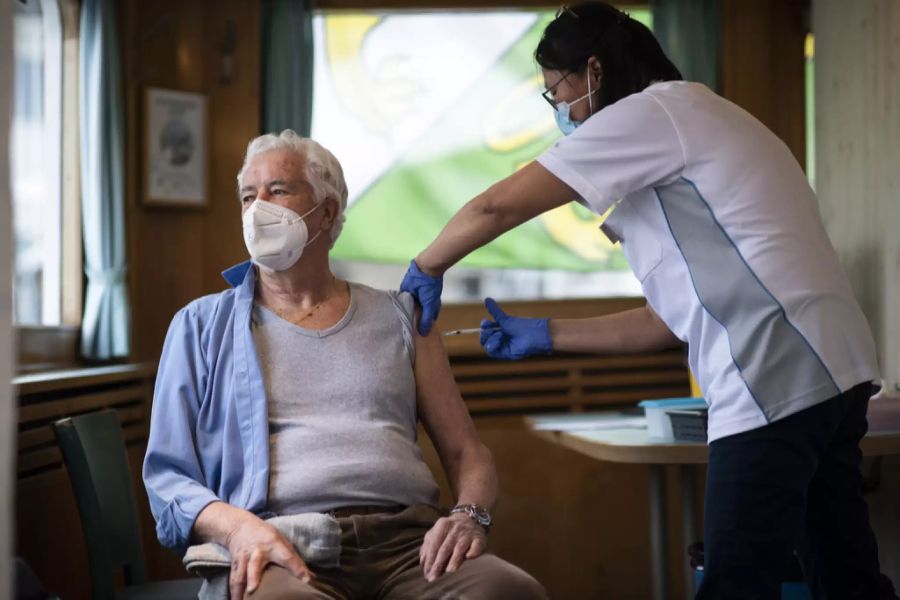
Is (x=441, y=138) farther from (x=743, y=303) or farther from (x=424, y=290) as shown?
(x=743, y=303)

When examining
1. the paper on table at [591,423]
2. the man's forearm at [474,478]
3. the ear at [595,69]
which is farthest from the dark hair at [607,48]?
the paper on table at [591,423]

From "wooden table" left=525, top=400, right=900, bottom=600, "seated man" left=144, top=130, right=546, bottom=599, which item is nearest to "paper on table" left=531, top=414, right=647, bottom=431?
"wooden table" left=525, top=400, right=900, bottom=600

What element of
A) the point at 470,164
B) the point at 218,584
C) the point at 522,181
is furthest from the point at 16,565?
the point at 470,164

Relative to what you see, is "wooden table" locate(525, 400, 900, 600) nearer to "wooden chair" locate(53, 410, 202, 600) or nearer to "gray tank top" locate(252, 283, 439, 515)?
"gray tank top" locate(252, 283, 439, 515)

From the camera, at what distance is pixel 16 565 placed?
135 cm

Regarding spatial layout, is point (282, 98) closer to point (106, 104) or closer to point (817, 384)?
point (106, 104)

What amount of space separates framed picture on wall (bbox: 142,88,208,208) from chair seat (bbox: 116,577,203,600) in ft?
6.17

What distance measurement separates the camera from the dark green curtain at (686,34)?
4.25 metres

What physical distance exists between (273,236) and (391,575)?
0.68m

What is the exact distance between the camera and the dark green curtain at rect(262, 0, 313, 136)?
165 inches

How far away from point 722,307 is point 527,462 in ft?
8.55

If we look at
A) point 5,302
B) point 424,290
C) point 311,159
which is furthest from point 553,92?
point 5,302

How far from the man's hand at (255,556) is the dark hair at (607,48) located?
912mm

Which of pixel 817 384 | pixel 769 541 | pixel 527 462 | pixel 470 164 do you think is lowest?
pixel 527 462
